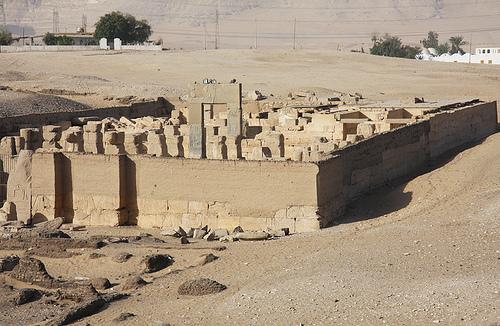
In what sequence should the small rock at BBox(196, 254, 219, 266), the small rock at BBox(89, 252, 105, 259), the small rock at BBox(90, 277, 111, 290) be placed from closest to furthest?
the small rock at BBox(90, 277, 111, 290)
the small rock at BBox(196, 254, 219, 266)
the small rock at BBox(89, 252, 105, 259)

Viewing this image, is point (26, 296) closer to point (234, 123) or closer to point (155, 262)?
point (155, 262)

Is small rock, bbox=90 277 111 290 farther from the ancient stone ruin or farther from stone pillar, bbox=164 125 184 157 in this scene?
stone pillar, bbox=164 125 184 157

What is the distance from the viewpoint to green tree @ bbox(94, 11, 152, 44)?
7619 cm

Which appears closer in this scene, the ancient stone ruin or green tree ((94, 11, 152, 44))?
the ancient stone ruin

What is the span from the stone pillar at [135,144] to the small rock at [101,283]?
24.2ft

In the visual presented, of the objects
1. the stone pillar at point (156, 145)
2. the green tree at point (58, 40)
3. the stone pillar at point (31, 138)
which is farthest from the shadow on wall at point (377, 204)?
the green tree at point (58, 40)

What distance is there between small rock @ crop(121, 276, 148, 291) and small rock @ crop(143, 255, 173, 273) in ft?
2.75

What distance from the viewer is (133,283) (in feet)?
47.5

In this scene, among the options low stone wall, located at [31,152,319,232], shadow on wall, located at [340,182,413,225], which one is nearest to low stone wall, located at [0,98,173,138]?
low stone wall, located at [31,152,319,232]

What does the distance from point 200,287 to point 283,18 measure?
140668mm

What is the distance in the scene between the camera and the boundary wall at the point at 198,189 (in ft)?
57.4

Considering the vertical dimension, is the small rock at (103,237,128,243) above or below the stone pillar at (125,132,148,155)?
below

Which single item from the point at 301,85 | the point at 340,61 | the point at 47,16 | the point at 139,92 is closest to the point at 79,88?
the point at 139,92

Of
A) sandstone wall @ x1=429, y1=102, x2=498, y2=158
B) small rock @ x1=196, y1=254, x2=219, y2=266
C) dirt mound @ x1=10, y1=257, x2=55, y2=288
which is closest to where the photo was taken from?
dirt mound @ x1=10, y1=257, x2=55, y2=288
